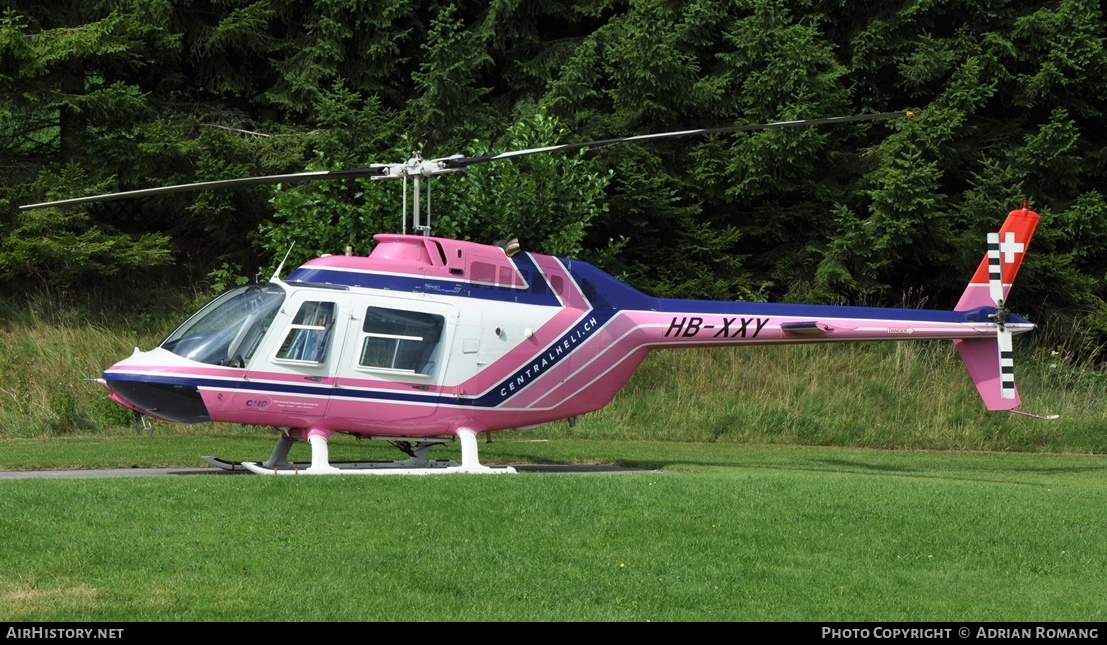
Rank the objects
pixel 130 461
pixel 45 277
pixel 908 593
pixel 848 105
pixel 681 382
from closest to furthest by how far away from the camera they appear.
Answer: pixel 908 593 < pixel 130 461 < pixel 681 382 < pixel 45 277 < pixel 848 105

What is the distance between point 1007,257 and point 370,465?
347 inches

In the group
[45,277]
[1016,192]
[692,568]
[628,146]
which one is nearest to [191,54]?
[45,277]

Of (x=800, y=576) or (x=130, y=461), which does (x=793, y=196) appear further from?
(x=800, y=576)

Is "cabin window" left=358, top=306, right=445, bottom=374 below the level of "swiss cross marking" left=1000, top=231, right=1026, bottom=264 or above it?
below

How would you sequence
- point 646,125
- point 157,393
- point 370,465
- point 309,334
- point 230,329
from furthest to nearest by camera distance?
point 646,125
point 370,465
point 309,334
point 230,329
point 157,393

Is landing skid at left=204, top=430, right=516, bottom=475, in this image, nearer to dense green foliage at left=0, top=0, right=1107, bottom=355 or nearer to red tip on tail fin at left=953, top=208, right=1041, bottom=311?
red tip on tail fin at left=953, top=208, right=1041, bottom=311

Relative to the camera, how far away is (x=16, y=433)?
66.2 feet

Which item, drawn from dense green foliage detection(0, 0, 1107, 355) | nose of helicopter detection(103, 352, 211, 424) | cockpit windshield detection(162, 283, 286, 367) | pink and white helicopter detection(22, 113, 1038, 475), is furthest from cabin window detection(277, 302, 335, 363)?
dense green foliage detection(0, 0, 1107, 355)

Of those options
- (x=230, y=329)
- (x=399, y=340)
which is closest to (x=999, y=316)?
(x=399, y=340)

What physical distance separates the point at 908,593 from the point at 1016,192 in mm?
20139

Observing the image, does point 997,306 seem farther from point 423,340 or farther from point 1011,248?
point 423,340

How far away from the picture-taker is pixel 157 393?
13.8 metres

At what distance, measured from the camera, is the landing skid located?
14.0m

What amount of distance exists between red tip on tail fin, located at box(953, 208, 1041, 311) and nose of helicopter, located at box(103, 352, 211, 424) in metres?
9.78
